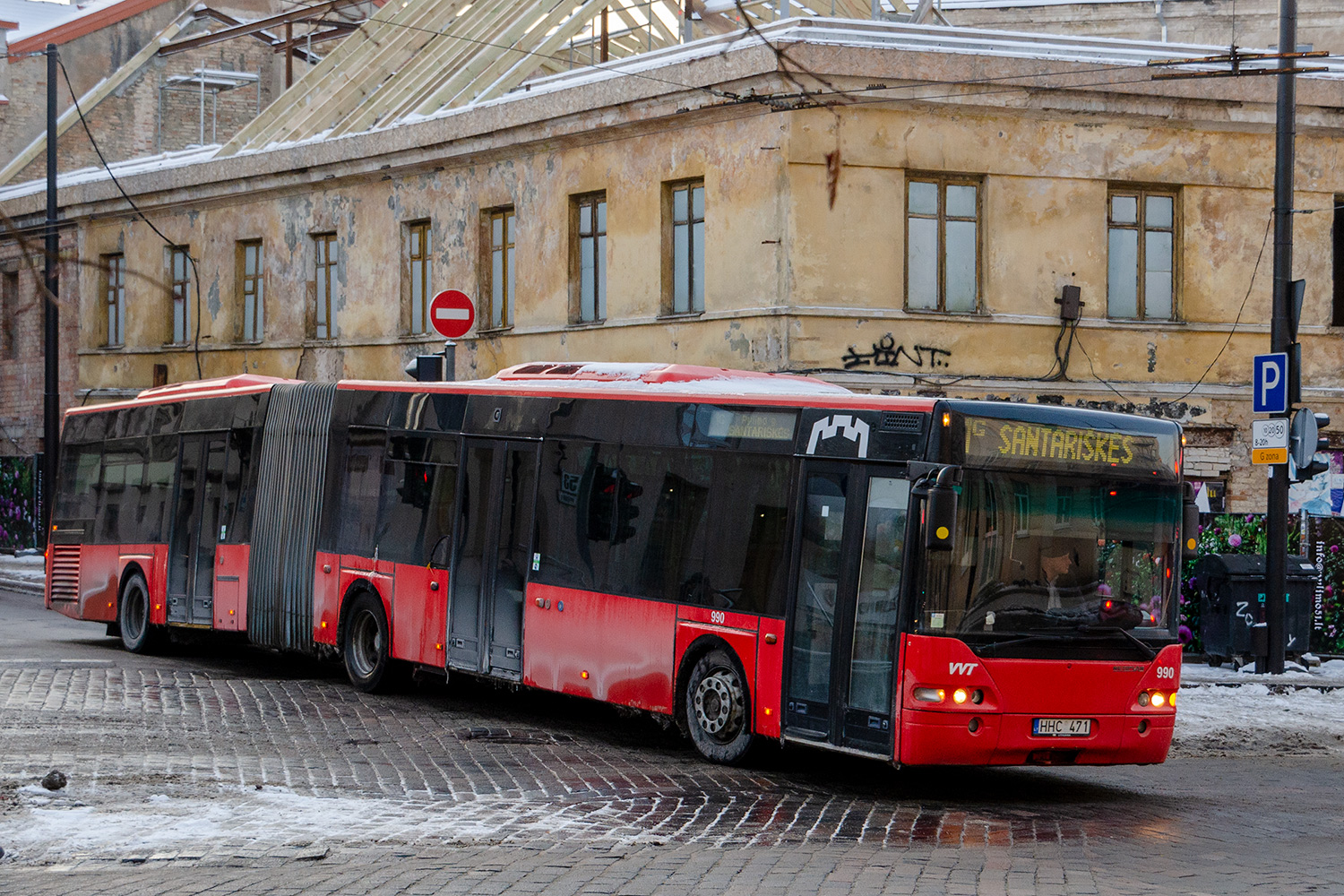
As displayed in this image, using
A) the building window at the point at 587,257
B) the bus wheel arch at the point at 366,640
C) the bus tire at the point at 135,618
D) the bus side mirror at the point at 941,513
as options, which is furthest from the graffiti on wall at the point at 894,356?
the bus side mirror at the point at 941,513

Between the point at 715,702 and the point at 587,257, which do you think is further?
the point at 587,257

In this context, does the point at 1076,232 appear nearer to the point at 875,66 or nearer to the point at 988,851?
the point at 875,66

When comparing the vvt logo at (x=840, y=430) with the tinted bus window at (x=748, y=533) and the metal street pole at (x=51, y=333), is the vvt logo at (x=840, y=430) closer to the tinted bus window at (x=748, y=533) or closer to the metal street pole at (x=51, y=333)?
the tinted bus window at (x=748, y=533)

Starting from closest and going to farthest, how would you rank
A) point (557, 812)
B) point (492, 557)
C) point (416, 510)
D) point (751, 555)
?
1. point (557, 812)
2. point (751, 555)
3. point (492, 557)
4. point (416, 510)

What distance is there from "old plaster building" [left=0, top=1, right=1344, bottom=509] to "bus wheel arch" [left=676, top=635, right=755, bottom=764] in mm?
9323

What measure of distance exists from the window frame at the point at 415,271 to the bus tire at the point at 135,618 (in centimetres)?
801

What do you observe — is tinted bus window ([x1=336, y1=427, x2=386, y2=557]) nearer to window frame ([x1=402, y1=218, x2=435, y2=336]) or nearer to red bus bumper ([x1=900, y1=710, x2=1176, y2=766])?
red bus bumper ([x1=900, y1=710, x2=1176, y2=766])

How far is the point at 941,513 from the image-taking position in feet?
33.1

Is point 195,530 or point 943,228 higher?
point 943,228

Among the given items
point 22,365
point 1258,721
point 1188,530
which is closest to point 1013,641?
point 1188,530

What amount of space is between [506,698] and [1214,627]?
25.9 feet

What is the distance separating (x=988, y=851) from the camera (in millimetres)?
8820

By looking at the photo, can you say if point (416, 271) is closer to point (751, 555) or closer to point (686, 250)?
point (686, 250)

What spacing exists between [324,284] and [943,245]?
11.3 meters
